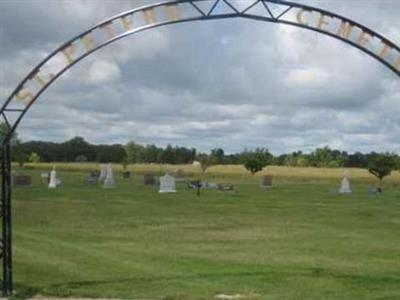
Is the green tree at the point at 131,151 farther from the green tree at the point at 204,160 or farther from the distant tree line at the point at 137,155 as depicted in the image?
the green tree at the point at 204,160

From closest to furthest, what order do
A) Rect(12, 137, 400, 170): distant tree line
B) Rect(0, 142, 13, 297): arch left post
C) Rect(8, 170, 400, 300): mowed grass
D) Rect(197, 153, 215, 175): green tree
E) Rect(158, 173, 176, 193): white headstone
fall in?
Rect(0, 142, 13, 297): arch left post < Rect(8, 170, 400, 300): mowed grass < Rect(158, 173, 176, 193): white headstone < Rect(197, 153, 215, 175): green tree < Rect(12, 137, 400, 170): distant tree line

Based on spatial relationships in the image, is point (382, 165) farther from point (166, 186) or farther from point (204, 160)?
point (166, 186)

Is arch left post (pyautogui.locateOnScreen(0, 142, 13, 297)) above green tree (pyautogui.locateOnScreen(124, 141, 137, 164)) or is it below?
below

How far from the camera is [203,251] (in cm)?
1978

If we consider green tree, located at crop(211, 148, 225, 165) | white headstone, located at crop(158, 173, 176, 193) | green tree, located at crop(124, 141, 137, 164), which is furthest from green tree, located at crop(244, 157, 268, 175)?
green tree, located at crop(124, 141, 137, 164)

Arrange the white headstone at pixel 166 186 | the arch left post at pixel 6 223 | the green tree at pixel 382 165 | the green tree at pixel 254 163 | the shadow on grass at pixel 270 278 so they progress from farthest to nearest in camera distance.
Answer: the green tree at pixel 254 163, the green tree at pixel 382 165, the white headstone at pixel 166 186, the shadow on grass at pixel 270 278, the arch left post at pixel 6 223

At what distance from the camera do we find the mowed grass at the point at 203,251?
13.9 metres

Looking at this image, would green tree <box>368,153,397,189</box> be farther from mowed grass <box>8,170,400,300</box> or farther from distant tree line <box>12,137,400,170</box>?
distant tree line <box>12,137,400,170</box>

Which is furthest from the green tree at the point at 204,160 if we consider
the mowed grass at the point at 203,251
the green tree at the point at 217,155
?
the mowed grass at the point at 203,251

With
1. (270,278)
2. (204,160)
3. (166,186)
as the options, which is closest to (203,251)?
(270,278)

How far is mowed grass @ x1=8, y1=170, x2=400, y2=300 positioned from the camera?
45.6 ft

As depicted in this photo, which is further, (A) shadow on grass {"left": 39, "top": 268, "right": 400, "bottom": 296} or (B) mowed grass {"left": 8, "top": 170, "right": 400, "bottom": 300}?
(A) shadow on grass {"left": 39, "top": 268, "right": 400, "bottom": 296}

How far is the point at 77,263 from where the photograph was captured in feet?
56.4

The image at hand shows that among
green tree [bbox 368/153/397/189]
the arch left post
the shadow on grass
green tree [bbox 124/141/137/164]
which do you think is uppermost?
green tree [bbox 124/141/137/164]
